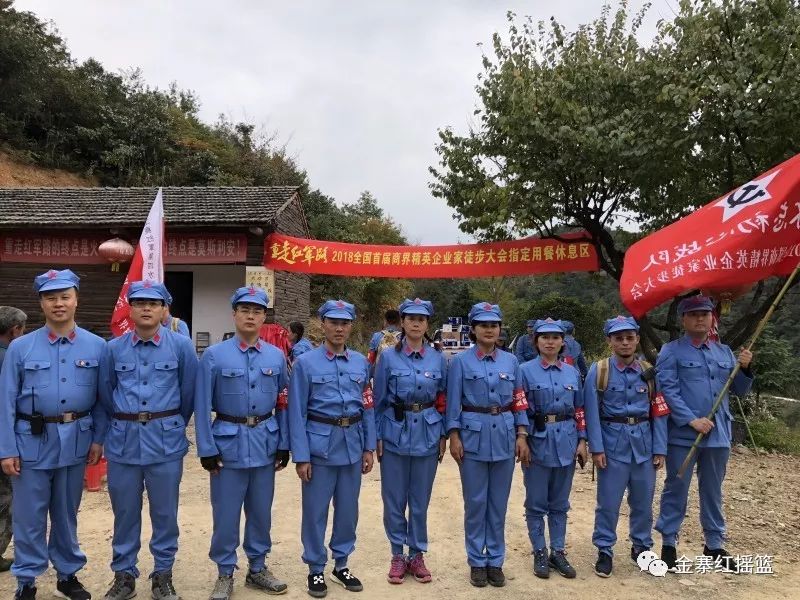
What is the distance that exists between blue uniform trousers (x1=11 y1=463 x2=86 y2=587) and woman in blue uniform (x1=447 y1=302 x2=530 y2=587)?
246 centimetres

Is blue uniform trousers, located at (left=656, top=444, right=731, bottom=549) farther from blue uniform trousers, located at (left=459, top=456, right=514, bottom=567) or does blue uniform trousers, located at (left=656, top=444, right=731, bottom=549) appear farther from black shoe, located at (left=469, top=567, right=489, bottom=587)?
black shoe, located at (left=469, top=567, right=489, bottom=587)

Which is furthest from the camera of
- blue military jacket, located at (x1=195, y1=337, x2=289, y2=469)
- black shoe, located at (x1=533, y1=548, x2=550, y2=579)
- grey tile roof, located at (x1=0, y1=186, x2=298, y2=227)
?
grey tile roof, located at (x1=0, y1=186, x2=298, y2=227)

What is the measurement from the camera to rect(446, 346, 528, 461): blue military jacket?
3939mm

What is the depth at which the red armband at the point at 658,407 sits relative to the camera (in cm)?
410

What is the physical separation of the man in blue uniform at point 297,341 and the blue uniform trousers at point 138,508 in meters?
3.71

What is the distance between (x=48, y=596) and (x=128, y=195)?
10.0 meters

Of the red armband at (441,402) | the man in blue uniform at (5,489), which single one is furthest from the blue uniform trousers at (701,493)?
the man in blue uniform at (5,489)

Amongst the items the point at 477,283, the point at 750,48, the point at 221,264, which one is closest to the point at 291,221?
the point at 221,264

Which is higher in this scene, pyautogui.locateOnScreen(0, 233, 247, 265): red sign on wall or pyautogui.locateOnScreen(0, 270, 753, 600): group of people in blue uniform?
pyautogui.locateOnScreen(0, 233, 247, 265): red sign on wall

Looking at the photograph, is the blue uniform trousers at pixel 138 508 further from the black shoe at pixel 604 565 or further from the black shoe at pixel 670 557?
the black shoe at pixel 670 557

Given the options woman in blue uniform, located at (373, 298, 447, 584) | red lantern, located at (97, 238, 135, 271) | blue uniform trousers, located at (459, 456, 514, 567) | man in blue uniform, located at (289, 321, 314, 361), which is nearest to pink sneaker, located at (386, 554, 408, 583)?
woman in blue uniform, located at (373, 298, 447, 584)

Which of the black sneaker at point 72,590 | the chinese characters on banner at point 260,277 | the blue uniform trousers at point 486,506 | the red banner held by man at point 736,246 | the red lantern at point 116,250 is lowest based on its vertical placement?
the black sneaker at point 72,590

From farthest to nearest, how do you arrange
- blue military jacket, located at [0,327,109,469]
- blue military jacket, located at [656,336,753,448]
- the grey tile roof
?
the grey tile roof, blue military jacket, located at [656,336,753,448], blue military jacket, located at [0,327,109,469]

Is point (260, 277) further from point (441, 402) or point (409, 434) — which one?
point (409, 434)
